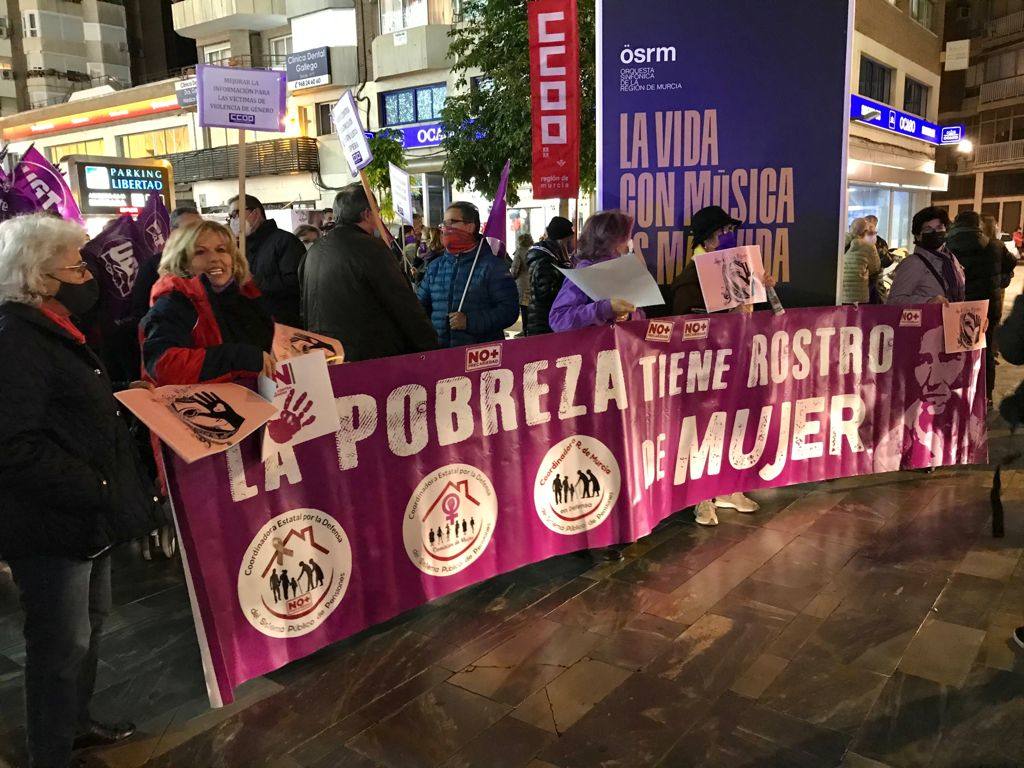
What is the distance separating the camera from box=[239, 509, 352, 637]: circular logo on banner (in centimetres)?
327

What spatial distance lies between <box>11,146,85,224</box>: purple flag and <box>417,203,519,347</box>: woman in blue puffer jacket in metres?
3.34

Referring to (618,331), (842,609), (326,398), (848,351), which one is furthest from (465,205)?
(842,609)

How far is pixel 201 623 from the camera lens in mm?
3125

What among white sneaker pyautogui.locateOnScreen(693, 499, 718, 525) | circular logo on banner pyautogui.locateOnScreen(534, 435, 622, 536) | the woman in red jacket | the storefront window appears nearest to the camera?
the woman in red jacket

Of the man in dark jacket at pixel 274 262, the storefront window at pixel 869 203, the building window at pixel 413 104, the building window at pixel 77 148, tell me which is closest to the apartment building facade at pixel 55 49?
the building window at pixel 77 148

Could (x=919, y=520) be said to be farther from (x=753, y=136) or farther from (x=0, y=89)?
(x=0, y=89)

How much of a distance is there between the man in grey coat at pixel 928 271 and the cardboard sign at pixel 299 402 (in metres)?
4.61

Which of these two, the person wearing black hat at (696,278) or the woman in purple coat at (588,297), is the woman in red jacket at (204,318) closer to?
the woman in purple coat at (588,297)

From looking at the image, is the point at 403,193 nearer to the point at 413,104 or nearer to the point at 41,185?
the point at 41,185

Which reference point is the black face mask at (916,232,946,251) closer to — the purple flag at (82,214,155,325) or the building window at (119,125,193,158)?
the purple flag at (82,214,155,325)

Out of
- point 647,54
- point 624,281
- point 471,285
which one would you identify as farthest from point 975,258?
point 471,285

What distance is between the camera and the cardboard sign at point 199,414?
2.85 metres

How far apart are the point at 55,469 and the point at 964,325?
5750 millimetres

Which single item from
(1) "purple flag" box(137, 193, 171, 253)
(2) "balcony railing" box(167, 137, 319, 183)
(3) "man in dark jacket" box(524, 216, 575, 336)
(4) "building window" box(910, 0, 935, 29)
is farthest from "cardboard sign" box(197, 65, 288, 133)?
(4) "building window" box(910, 0, 935, 29)
